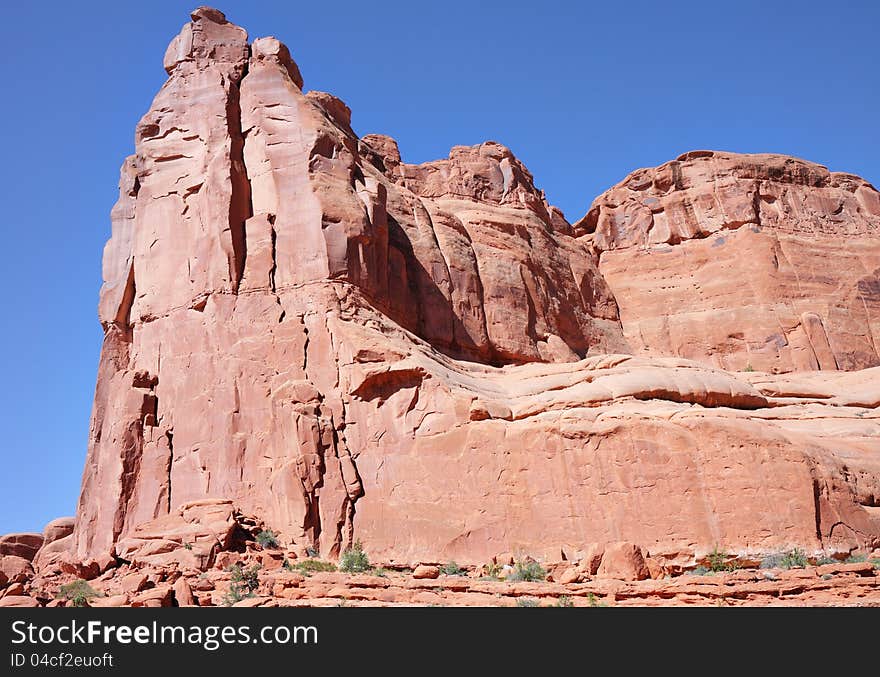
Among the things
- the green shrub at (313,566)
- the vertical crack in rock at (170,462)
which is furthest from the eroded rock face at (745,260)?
the green shrub at (313,566)

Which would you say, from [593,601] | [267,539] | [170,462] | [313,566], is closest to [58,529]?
[170,462]

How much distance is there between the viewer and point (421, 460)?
2961 cm

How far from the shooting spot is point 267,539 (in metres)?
28.3

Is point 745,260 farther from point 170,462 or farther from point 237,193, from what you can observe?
point 170,462

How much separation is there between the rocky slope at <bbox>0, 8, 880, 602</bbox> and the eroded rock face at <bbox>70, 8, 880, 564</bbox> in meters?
0.08

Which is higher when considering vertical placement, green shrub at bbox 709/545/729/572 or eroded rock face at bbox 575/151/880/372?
eroded rock face at bbox 575/151/880/372

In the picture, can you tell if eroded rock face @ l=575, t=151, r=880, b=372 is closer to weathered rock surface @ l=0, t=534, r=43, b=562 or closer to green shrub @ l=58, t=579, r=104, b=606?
weathered rock surface @ l=0, t=534, r=43, b=562

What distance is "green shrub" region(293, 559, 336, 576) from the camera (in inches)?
1023

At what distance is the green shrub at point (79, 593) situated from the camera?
912 inches

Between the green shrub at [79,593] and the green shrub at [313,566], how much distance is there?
15.6ft

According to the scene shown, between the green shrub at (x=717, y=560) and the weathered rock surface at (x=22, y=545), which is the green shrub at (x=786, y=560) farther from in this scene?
the weathered rock surface at (x=22, y=545)

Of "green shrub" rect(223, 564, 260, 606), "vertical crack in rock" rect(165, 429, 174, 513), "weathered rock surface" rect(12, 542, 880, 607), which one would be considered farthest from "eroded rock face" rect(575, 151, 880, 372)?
"green shrub" rect(223, 564, 260, 606)

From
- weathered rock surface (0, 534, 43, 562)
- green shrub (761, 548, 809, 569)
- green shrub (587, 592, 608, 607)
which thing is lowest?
green shrub (587, 592, 608, 607)

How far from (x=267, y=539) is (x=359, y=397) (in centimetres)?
517
